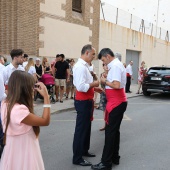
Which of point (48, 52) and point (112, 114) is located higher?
point (48, 52)

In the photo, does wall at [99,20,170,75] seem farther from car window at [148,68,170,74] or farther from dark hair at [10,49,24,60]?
dark hair at [10,49,24,60]

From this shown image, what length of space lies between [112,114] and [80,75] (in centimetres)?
77

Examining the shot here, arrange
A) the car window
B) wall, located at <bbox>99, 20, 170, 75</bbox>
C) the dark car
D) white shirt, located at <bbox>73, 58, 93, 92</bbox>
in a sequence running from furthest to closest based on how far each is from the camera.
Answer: wall, located at <bbox>99, 20, 170, 75</bbox> → the car window → the dark car → white shirt, located at <bbox>73, 58, 93, 92</bbox>

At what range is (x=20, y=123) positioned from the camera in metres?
2.54

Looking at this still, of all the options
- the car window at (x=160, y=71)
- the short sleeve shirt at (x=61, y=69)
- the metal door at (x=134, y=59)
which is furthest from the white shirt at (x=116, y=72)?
the metal door at (x=134, y=59)

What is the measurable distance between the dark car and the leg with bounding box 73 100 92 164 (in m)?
9.40

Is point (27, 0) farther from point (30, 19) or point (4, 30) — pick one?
point (4, 30)

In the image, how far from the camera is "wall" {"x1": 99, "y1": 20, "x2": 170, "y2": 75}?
1750 cm

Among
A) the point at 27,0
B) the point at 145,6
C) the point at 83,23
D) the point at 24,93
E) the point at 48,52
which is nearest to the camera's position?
the point at 24,93

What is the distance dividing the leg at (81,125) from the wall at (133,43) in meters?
12.6

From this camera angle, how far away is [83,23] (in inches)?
590

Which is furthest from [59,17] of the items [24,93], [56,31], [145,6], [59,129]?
[145,6]

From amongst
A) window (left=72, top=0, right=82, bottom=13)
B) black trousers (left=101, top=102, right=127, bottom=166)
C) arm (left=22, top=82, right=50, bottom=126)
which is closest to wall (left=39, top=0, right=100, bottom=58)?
window (left=72, top=0, right=82, bottom=13)

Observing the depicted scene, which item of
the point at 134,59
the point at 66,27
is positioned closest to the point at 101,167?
the point at 66,27
